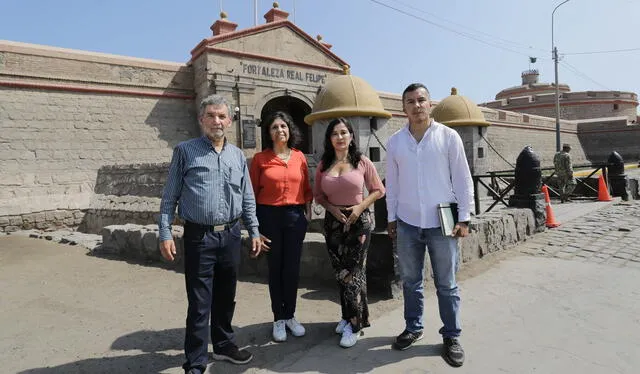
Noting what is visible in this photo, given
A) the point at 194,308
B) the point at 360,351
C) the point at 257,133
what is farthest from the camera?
the point at 257,133

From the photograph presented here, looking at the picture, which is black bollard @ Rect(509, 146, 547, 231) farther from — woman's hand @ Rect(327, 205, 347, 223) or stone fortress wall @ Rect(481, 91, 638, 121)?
stone fortress wall @ Rect(481, 91, 638, 121)

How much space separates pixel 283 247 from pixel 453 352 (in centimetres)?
137

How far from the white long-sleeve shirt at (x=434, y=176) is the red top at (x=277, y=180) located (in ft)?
2.66

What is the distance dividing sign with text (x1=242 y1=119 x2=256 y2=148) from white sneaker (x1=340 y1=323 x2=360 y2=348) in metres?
10.0

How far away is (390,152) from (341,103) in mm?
3437

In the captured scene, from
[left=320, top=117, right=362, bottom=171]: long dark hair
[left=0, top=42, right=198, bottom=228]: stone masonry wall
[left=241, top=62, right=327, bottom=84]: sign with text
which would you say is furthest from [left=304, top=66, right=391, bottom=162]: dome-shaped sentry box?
[left=0, top=42, right=198, bottom=228]: stone masonry wall

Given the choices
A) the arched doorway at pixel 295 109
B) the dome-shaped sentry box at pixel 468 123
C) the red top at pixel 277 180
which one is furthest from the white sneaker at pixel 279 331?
the arched doorway at pixel 295 109

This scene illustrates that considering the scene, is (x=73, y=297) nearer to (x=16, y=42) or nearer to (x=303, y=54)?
(x=16, y=42)

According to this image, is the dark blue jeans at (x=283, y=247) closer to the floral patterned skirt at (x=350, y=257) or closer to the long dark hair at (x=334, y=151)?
the floral patterned skirt at (x=350, y=257)

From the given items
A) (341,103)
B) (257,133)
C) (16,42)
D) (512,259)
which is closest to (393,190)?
(512,259)

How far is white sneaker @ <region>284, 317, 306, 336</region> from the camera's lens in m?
2.92

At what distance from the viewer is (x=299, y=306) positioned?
3.57 meters

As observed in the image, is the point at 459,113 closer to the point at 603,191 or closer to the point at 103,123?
the point at 603,191

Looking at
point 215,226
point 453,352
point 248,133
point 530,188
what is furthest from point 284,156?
point 248,133
